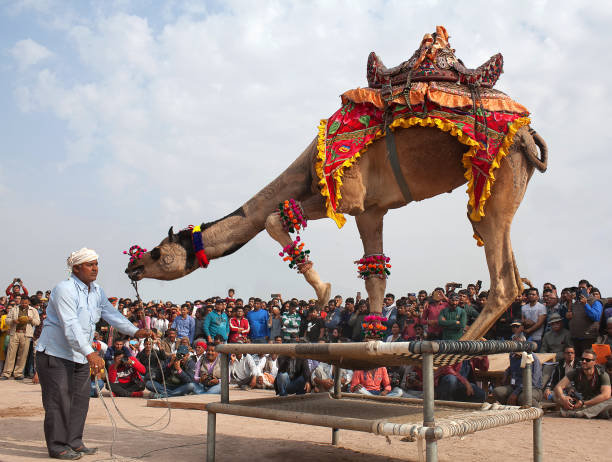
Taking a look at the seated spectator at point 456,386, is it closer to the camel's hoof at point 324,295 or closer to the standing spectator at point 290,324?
the camel's hoof at point 324,295

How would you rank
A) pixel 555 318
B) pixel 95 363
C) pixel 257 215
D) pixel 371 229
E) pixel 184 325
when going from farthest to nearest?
pixel 184 325 < pixel 555 318 < pixel 257 215 < pixel 371 229 < pixel 95 363

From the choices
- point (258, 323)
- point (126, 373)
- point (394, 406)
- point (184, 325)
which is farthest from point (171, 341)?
point (394, 406)

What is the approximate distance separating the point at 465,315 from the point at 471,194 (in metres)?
4.27

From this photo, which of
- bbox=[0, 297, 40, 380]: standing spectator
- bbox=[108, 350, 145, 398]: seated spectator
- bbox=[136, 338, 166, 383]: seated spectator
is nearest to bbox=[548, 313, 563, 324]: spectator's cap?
bbox=[136, 338, 166, 383]: seated spectator

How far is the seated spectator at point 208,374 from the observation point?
11.0 meters

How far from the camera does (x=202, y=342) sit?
37.9 ft

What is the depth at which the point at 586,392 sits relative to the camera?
7797 mm

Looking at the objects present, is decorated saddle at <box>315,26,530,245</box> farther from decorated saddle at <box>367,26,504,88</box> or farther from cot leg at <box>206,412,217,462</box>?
cot leg at <box>206,412,217,462</box>

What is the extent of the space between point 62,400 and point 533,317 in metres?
7.43

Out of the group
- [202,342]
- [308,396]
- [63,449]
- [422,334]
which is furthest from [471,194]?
[202,342]

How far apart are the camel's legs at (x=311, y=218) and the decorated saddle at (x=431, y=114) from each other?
35cm

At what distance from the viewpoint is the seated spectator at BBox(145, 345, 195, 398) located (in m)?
11.0

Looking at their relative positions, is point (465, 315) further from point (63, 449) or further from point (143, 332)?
point (63, 449)

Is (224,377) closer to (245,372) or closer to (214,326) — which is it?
(245,372)
